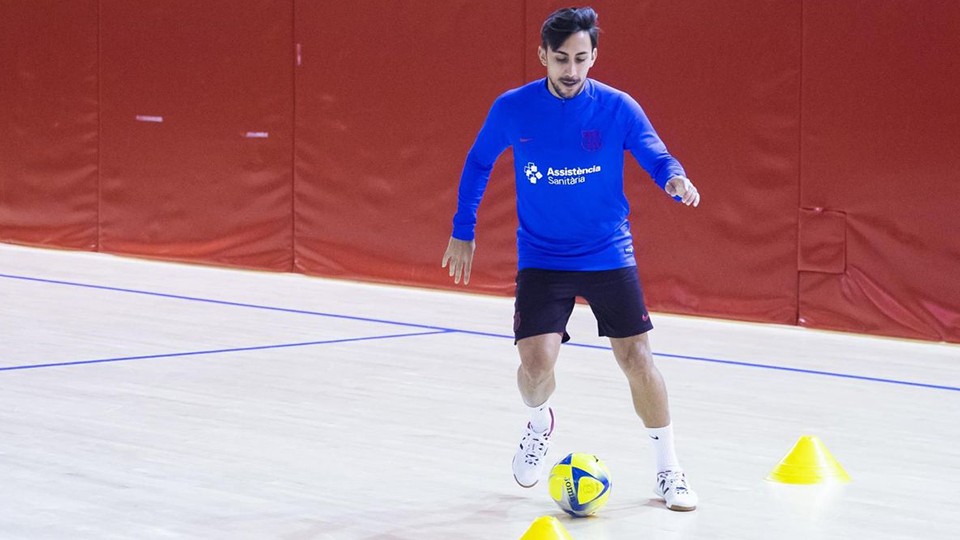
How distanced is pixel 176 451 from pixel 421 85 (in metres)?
6.22

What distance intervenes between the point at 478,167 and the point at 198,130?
8517 millimetres

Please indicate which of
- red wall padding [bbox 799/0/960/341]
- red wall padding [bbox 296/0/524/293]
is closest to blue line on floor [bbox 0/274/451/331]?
red wall padding [bbox 296/0/524/293]

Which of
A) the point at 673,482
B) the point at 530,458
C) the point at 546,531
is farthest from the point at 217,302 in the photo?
the point at 546,531

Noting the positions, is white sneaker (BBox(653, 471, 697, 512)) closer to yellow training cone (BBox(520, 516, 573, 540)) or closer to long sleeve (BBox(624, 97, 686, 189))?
yellow training cone (BBox(520, 516, 573, 540))

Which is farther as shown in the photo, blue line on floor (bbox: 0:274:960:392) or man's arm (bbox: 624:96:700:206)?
blue line on floor (bbox: 0:274:960:392)

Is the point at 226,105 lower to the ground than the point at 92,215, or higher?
higher

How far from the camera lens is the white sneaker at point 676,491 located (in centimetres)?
530

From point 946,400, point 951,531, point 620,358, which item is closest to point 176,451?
point 620,358

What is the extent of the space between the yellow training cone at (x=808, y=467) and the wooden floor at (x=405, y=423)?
0.07m

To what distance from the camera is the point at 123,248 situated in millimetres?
14430

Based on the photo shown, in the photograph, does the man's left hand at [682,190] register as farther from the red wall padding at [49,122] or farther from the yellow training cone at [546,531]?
the red wall padding at [49,122]

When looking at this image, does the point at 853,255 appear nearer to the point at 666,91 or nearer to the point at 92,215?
the point at 666,91

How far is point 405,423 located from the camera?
6.87m

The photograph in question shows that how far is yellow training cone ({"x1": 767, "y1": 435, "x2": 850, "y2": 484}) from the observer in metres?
5.76
